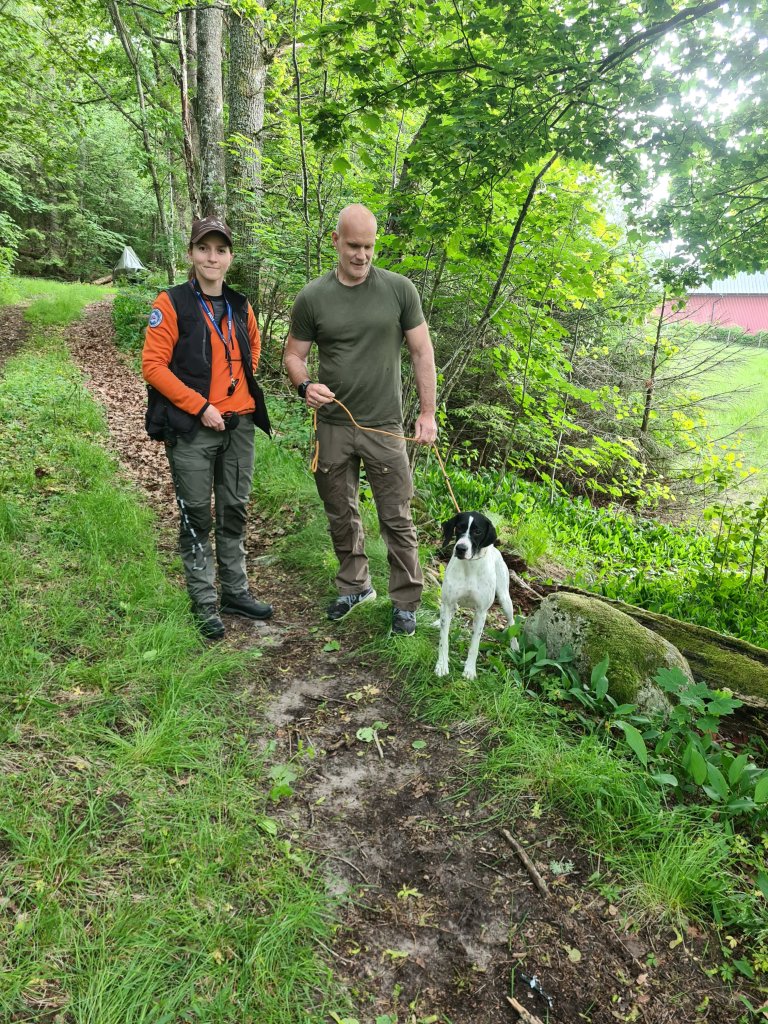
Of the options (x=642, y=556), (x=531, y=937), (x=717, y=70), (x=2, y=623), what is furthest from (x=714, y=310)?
(x=2, y=623)

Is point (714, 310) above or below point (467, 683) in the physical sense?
above

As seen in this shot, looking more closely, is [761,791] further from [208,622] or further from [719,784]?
[208,622]

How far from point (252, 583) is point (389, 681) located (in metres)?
1.59

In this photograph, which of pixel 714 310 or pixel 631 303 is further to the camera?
pixel 714 310

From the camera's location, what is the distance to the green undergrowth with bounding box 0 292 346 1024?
1.62m

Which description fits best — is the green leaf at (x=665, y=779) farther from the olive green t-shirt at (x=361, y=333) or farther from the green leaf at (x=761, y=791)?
the olive green t-shirt at (x=361, y=333)

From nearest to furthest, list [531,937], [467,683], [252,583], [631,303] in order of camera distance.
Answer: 1. [531,937]
2. [467,683]
3. [252,583]
4. [631,303]

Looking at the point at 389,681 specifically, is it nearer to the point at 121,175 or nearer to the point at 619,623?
the point at 619,623

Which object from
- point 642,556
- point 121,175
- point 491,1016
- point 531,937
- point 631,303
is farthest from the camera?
point 121,175

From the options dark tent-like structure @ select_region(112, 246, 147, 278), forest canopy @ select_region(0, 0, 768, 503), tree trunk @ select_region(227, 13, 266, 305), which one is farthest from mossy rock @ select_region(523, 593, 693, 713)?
dark tent-like structure @ select_region(112, 246, 147, 278)

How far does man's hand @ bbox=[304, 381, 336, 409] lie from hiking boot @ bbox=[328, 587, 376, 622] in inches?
54.8

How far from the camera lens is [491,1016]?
171 centimetres

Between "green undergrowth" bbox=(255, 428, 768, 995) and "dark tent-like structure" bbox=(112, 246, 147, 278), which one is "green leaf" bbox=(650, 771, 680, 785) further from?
"dark tent-like structure" bbox=(112, 246, 147, 278)

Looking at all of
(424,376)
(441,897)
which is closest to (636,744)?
(441,897)
